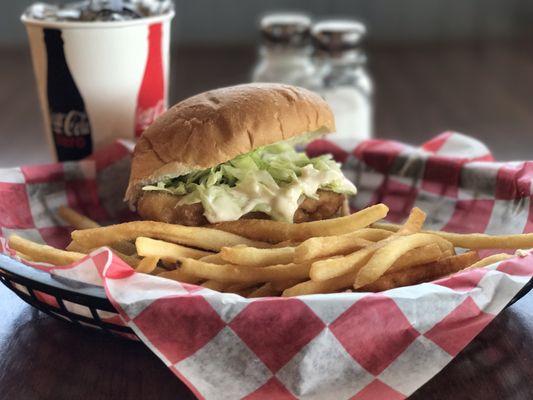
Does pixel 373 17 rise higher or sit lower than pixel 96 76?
lower

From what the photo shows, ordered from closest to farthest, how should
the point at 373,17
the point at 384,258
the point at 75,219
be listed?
the point at 384,258
the point at 75,219
the point at 373,17

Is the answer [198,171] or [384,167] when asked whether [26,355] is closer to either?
[198,171]

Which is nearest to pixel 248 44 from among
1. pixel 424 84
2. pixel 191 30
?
pixel 191 30

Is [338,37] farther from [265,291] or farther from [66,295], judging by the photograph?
[66,295]

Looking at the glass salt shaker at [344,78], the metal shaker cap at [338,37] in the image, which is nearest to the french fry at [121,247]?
the glass salt shaker at [344,78]

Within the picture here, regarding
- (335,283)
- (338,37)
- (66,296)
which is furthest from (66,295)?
(338,37)
